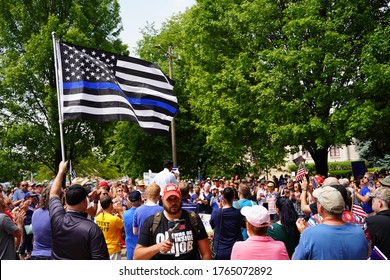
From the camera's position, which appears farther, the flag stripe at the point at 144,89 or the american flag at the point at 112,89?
the flag stripe at the point at 144,89

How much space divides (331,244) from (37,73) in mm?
27970

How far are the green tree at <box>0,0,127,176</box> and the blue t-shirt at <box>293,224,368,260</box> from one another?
85.7ft

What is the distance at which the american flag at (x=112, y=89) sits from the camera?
9.08 m

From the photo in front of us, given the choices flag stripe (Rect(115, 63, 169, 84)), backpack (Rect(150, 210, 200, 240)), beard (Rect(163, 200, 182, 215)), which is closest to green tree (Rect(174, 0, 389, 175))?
flag stripe (Rect(115, 63, 169, 84))

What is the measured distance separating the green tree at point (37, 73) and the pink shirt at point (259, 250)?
84.5ft

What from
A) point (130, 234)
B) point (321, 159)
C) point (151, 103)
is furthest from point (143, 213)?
point (321, 159)

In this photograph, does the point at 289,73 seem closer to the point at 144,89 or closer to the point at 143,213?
the point at 144,89

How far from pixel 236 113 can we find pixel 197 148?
34.4 feet

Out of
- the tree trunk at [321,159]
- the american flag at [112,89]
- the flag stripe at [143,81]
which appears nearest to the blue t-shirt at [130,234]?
the american flag at [112,89]

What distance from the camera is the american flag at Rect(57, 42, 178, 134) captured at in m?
9.08

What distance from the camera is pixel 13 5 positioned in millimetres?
29797

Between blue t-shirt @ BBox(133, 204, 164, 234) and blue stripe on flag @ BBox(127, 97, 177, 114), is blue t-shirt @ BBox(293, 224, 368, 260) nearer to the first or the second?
blue t-shirt @ BBox(133, 204, 164, 234)

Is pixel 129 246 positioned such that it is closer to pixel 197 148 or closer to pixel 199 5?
pixel 199 5

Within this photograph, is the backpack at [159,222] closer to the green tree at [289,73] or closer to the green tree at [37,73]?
the green tree at [289,73]
